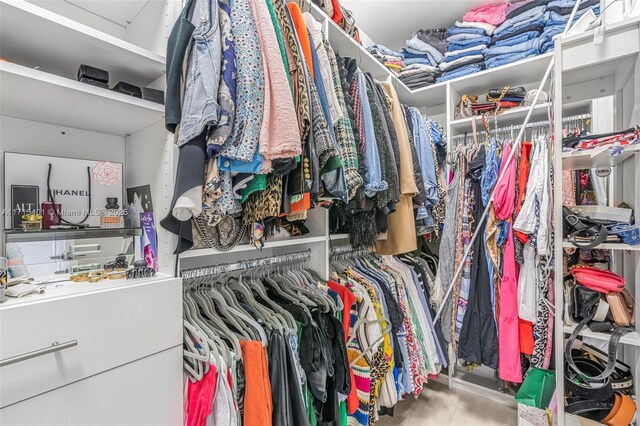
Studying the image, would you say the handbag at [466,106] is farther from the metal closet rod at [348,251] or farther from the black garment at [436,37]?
the metal closet rod at [348,251]

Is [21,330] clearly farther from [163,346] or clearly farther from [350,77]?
[350,77]

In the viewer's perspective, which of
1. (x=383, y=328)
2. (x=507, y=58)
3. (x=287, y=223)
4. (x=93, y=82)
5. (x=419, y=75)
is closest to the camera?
(x=93, y=82)

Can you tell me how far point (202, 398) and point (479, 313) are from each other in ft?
5.25

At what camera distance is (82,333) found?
0.65m

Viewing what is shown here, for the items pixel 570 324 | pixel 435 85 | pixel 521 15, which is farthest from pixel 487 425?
pixel 521 15

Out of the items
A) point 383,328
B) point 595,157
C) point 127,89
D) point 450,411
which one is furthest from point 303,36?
point 450,411

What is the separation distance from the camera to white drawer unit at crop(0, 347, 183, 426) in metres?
0.60

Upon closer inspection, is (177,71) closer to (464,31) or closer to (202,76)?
(202,76)

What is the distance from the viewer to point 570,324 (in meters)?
1.30

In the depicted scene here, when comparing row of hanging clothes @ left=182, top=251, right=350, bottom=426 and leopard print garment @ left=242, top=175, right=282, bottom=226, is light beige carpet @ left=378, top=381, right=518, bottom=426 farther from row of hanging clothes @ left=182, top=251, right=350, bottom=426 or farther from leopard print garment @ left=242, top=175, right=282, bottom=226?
leopard print garment @ left=242, top=175, right=282, bottom=226

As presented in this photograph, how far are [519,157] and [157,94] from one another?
1.83 metres

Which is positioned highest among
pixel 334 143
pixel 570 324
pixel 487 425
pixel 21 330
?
pixel 334 143

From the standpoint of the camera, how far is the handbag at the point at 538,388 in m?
1.51

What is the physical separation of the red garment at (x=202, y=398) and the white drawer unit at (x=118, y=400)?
36 mm
